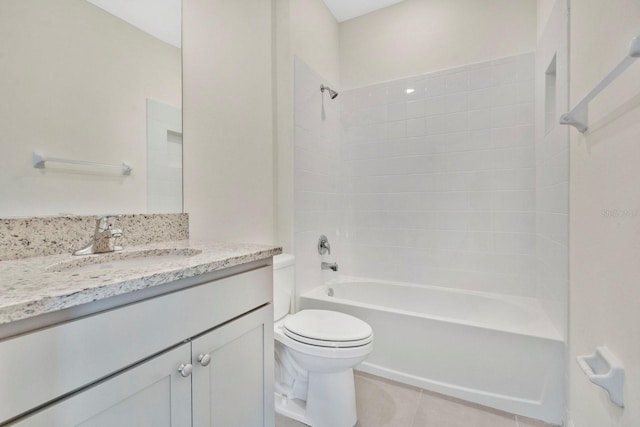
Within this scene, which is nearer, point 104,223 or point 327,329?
point 104,223

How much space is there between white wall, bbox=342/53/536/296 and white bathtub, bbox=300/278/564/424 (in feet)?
0.67

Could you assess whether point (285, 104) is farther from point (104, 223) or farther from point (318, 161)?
point (104, 223)

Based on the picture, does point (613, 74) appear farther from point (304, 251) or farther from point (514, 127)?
point (304, 251)

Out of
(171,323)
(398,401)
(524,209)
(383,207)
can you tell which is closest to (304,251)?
(383,207)

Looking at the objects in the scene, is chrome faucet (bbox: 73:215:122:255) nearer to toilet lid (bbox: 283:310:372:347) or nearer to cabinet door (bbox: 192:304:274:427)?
cabinet door (bbox: 192:304:274:427)

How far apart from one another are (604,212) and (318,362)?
50.0 inches

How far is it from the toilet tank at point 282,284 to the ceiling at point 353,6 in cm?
208

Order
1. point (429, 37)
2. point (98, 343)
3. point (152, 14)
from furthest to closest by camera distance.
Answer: point (429, 37), point (152, 14), point (98, 343)

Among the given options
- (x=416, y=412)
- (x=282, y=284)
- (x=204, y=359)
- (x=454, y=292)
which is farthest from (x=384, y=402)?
(x=204, y=359)

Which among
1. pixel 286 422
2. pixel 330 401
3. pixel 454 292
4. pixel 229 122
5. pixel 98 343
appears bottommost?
pixel 286 422

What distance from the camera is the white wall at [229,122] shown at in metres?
1.73

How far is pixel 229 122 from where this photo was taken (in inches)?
72.1

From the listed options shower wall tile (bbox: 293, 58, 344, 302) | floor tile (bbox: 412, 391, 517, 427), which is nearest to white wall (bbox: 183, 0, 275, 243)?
shower wall tile (bbox: 293, 58, 344, 302)

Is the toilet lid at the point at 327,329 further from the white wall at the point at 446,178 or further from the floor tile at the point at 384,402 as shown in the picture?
the white wall at the point at 446,178
